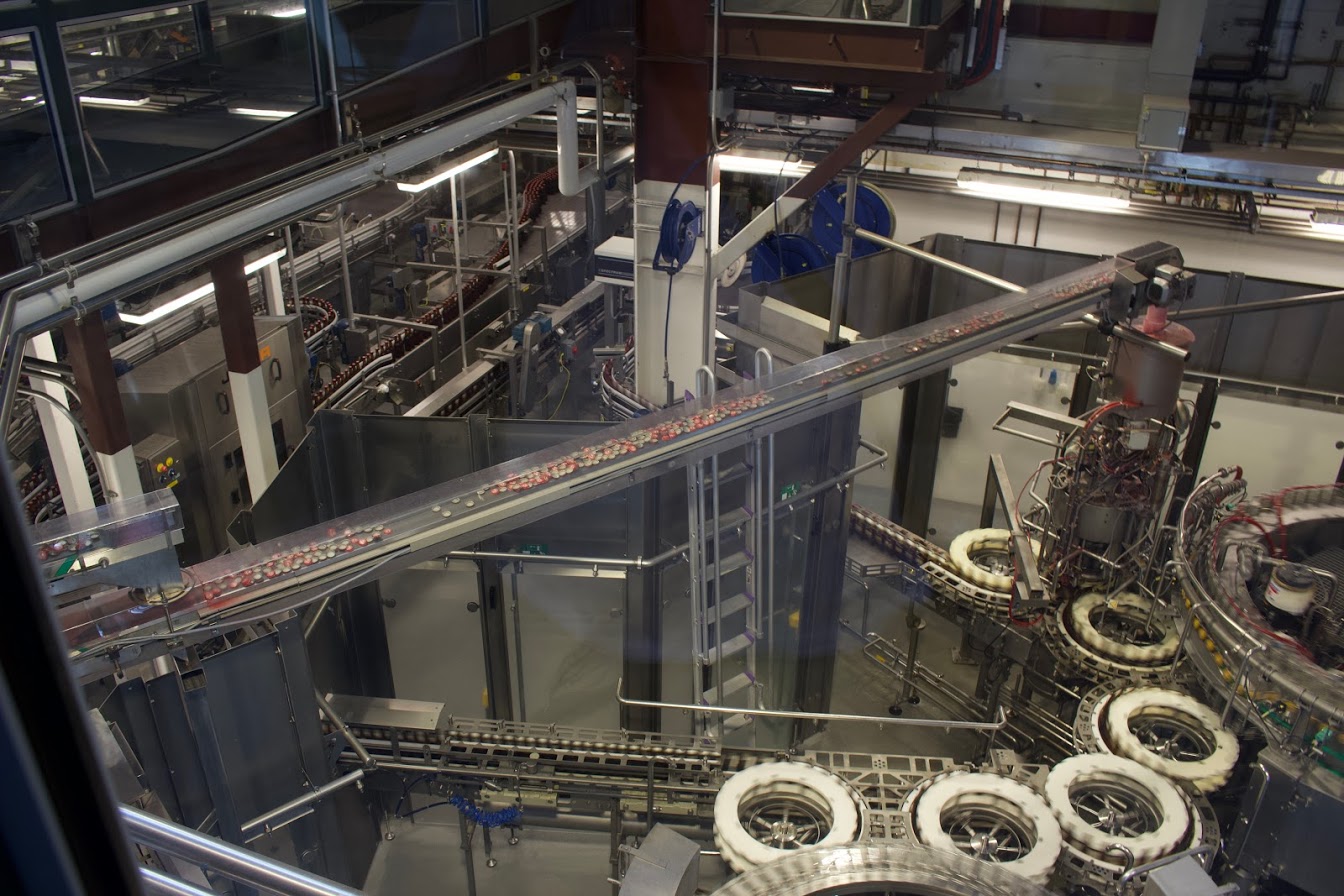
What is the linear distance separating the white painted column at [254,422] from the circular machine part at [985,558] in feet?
12.7

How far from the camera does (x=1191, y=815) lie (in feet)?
12.1

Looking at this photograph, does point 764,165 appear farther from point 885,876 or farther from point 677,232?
point 885,876

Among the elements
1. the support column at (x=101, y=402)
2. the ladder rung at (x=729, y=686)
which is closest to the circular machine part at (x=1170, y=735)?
the ladder rung at (x=729, y=686)

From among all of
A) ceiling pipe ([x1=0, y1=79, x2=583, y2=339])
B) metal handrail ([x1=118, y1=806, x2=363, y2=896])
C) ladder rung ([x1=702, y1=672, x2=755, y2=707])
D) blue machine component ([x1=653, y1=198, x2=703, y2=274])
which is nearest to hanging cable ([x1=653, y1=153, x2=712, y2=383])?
blue machine component ([x1=653, y1=198, x2=703, y2=274])

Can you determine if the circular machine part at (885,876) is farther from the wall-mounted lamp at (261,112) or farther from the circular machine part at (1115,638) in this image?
the wall-mounted lamp at (261,112)

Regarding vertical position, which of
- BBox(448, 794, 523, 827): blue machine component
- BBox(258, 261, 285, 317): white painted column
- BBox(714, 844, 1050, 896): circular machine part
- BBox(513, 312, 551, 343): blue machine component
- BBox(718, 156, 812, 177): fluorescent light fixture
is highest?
BBox(718, 156, 812, 177): fluorescent light fixture

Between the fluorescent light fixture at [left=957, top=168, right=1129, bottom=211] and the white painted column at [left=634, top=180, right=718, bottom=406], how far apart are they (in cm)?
181

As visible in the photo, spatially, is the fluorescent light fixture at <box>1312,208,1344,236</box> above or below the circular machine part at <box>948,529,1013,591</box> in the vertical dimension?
above

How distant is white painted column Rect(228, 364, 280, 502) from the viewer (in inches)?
245

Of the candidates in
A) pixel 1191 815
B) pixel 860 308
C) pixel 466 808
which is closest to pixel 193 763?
pixel 466 808

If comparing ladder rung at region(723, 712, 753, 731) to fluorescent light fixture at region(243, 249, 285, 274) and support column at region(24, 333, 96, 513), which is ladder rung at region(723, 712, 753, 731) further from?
fluorescent light fixture at region(243, 249, 285, 274)

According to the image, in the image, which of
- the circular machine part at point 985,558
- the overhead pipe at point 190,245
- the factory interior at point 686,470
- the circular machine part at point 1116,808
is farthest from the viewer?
the circular machine part at point 985,558

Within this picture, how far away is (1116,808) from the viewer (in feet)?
12.6

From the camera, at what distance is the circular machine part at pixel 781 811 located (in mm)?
3414
